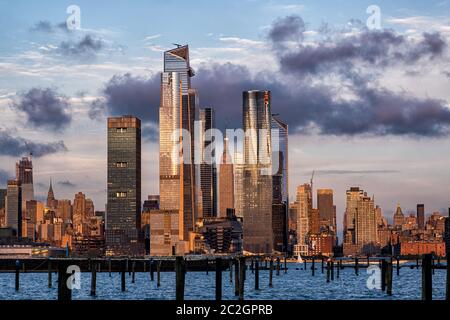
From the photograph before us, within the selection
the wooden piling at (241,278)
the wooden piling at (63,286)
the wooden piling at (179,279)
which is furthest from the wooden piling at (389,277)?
the wooden piling at (63,286)

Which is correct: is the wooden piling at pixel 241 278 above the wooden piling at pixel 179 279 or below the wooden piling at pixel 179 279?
below

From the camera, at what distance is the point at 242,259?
273 ft

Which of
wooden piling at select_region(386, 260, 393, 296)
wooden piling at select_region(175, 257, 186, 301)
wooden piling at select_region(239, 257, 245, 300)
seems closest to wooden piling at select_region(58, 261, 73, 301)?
wooden piling at select_region(175, 257, 186, 301)

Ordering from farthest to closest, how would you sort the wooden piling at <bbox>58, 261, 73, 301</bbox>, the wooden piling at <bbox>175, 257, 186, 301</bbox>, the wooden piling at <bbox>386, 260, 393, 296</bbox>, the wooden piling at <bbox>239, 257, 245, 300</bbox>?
the wooden piling at <bbox>386, 260, 393, 296</bbox>
the wooden piling at <bbox>239, 257, 245, 300</bbox>
the wooden piling at <bbox>175, 257, 186, 301</bbox>
the wooden piling at <bbox>58, 261, 73, 301</bbox>

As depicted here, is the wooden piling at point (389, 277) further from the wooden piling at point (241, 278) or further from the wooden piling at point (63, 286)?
the wooden piling at point (63, 286)

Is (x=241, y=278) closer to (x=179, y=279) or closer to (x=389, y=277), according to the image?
(x=389, y=277)

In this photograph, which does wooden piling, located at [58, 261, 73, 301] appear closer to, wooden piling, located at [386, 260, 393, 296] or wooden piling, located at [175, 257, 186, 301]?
wooden piling, located at [175, 257, 186, 301]

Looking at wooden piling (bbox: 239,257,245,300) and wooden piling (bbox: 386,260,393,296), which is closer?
wooden piling (bbox: 239,257,245,300)

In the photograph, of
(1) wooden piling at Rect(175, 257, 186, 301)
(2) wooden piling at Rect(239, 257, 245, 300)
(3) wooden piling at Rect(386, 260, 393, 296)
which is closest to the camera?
(1) wooden piling at Rect(175, 257, 186, 301)
